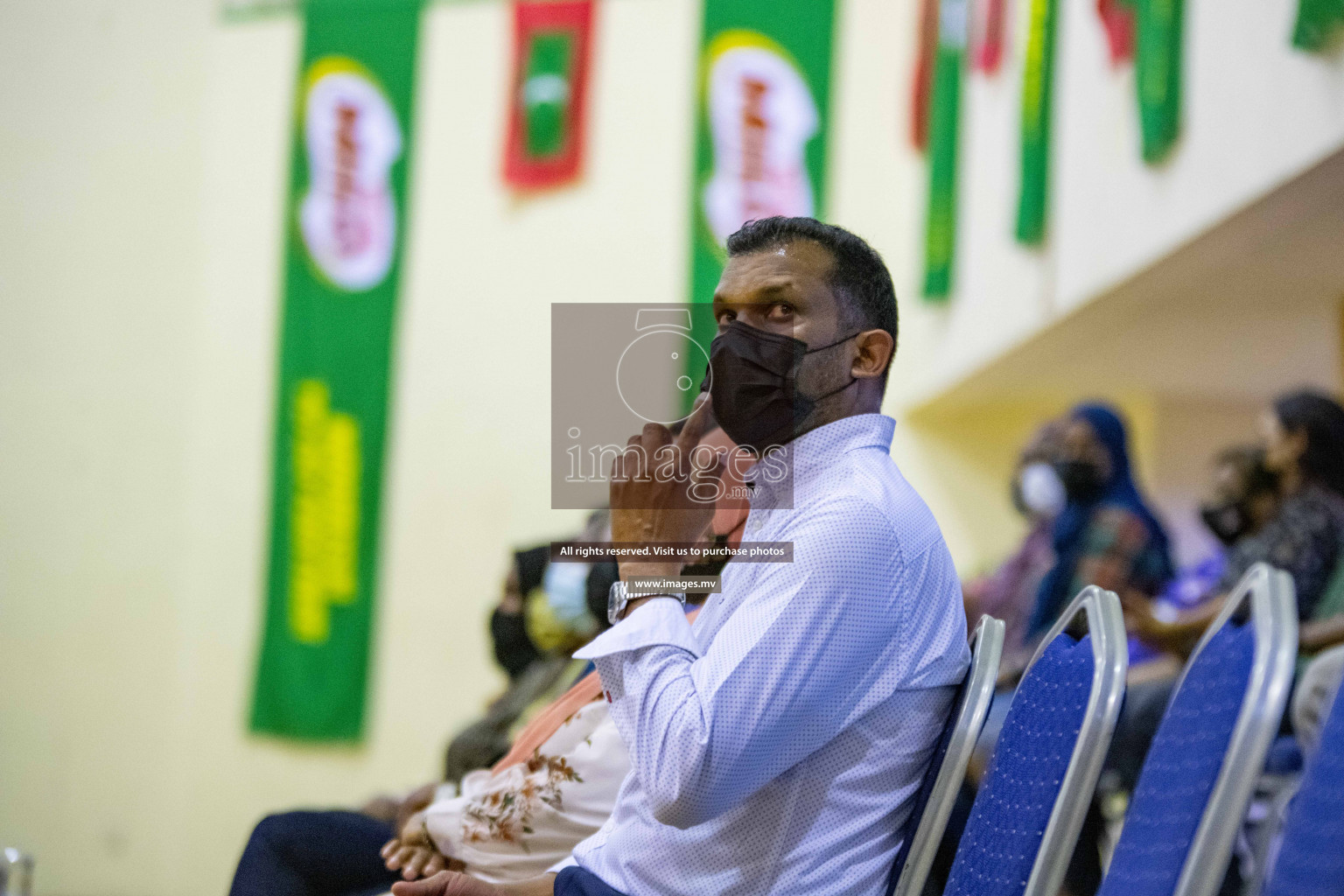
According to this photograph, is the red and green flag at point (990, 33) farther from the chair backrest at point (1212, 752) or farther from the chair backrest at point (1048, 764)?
the chair backrest at point (1212, 752)

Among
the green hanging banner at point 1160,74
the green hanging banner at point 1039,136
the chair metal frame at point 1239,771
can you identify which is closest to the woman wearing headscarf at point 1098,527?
the green hanging banner at point 1039,136

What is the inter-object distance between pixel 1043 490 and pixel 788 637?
2.91 metres

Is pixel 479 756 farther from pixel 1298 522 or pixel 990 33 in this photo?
pixel 990 33

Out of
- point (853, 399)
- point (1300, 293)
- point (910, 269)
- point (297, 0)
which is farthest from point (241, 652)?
point (853, 399)

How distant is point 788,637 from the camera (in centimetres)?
114

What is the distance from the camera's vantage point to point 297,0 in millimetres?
6254

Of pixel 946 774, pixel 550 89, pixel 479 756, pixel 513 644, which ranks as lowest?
pixel 479 756

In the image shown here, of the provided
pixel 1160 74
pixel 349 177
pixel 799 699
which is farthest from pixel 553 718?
pixel 349 177

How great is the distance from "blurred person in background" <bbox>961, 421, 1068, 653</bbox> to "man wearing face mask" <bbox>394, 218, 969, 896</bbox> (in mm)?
2506

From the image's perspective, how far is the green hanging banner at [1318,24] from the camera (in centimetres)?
224

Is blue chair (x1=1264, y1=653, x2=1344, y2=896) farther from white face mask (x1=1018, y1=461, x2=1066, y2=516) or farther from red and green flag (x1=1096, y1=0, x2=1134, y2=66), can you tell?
white face mask (x1=1018, y1=461, x2=1066, y2=516)

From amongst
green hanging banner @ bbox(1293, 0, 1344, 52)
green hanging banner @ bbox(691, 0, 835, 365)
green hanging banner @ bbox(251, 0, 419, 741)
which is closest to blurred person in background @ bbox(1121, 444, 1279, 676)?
green hanging banner @ bbox(1293, 0, 1344, 52)

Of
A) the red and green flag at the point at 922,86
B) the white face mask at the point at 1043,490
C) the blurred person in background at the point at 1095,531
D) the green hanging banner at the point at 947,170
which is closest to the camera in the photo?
the blurred person in background at the point at 1095,531

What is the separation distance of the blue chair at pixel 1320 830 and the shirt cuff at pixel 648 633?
539 mm
